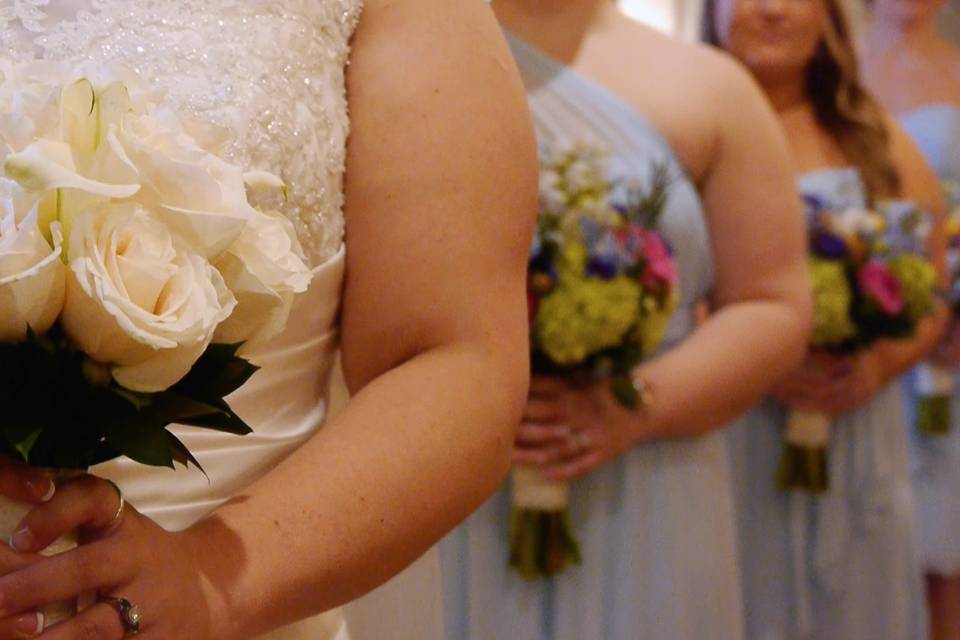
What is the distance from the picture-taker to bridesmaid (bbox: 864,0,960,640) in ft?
13.4

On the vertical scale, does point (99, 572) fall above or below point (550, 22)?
above

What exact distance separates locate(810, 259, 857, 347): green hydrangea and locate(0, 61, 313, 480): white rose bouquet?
A: 232 cm

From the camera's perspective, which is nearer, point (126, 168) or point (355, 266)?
point (126, 168)

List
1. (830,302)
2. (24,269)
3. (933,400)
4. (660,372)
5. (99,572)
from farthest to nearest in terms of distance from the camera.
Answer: (933,400) < (830,302) < (660,372) < (99,572) < (24,269)

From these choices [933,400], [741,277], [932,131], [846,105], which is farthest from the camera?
[932,131]

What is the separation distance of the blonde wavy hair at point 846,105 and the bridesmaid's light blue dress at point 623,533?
1098 millimetres

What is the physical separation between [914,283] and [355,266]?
7.48ft

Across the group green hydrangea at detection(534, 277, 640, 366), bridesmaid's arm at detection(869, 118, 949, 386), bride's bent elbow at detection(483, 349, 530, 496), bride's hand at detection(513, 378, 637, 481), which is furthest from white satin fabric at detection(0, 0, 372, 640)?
bridesmaid's arm at detection(869, 118, 949, 386)

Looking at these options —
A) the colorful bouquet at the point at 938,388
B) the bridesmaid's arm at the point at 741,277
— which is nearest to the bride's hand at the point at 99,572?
the bridesmaid's arm at the point at 741,277

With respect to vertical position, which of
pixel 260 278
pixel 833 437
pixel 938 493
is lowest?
pixel 938 493

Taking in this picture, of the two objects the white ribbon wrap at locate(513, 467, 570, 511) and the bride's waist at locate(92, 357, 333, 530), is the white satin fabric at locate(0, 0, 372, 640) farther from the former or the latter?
the white ribbon wrap at locate(513, 467, 570, 511)

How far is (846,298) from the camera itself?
3.06 meters

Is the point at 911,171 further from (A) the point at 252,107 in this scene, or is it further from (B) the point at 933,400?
(A) the point at 252,107

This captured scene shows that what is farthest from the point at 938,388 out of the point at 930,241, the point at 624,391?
the point at 624,391
